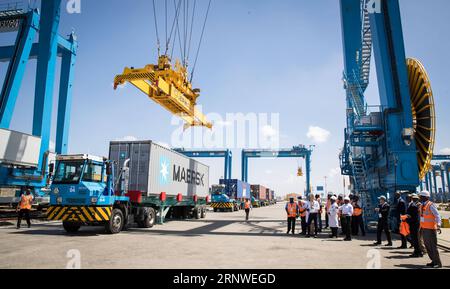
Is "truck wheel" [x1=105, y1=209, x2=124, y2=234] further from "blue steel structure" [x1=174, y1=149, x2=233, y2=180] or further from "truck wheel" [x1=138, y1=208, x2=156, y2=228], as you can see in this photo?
"blue steel structure" [x1=174, y1=149, x2=233, y2=180]

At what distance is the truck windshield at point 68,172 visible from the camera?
34.6 feet

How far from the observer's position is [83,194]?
33.8 ft

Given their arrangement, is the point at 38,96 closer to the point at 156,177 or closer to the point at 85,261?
the point at 156,177

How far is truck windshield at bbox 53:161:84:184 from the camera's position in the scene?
34.6ft

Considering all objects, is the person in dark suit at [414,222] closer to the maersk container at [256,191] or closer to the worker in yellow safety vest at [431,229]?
the worker in yellow safety vest at [431,229]

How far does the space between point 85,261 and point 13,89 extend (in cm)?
2108

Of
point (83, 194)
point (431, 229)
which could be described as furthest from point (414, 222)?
point (83, 194)

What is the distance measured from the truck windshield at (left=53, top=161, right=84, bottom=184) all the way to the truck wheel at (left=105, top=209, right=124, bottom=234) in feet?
6.09

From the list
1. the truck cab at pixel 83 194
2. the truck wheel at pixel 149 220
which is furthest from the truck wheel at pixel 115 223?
the truck wheel at pixel 149 220

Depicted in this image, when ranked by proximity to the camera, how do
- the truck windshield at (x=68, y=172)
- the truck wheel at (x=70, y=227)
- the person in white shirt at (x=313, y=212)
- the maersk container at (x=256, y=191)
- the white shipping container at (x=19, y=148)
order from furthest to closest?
the maersk container at (x=256, y=191)
the white shipping container at (x=19, y=148)
the person in white shirt at (x=313, y=212)
the truck wheel at (x=70, y=227)
the truck windshield at (x=68, y=172)

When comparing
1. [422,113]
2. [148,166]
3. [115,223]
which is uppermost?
[422,113]

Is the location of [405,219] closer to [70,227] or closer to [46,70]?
[70,227]

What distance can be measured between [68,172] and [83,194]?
1.11 metres

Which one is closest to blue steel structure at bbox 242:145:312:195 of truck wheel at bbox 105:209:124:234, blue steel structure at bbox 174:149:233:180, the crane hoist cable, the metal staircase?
blue steel structure at bbox 174:149:233:180
